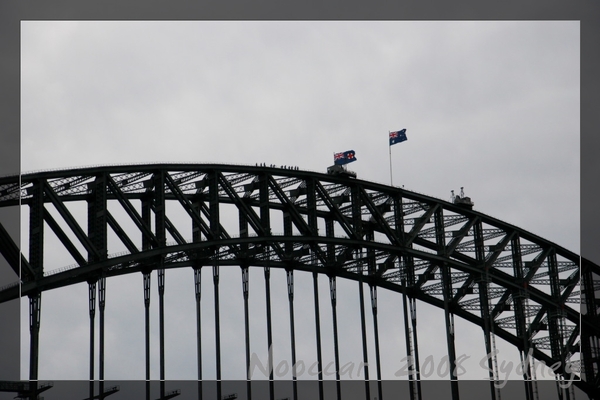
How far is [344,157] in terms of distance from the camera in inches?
3179

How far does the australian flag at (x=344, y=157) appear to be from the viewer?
8038cm

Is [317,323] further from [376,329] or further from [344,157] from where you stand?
[344,157]

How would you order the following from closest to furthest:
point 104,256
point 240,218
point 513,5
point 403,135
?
point 104,256 < point 513,5 < point 240,218 < point 403,135

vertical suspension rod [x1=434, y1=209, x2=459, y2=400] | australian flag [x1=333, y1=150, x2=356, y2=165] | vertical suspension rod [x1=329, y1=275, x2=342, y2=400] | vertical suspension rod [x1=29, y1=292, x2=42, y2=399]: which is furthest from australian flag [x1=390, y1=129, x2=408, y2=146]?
vertical suspension rod [x1=29, y1=292, x2=42, y2=399]

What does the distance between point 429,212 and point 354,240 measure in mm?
8432

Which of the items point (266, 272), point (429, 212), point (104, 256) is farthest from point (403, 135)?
point (104, 256)

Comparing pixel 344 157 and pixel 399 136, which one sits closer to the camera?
pixel 344 157

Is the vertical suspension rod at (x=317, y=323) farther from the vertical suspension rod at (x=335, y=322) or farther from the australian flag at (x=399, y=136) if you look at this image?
the australian flag at (x=399, y=136)

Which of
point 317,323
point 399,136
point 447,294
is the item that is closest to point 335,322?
point 317,323

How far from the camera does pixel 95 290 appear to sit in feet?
221

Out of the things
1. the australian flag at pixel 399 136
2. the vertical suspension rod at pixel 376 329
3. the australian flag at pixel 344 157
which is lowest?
the vertical suspension rod at pixel 376 329

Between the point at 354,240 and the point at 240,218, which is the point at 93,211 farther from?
the point at 354,240

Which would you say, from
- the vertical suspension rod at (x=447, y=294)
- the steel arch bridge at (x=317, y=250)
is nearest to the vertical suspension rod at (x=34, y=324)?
the steel arch bridge at (x=317, y=250)

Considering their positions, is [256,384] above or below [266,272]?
below
